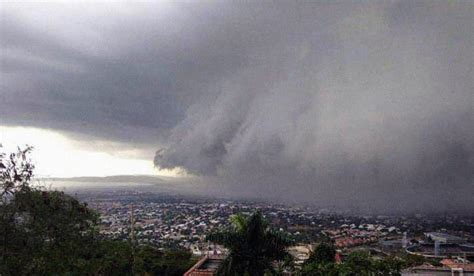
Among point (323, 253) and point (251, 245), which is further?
point (323, 253)

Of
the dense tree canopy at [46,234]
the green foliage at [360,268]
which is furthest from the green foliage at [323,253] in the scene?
the dense tree canopy at [46,234]

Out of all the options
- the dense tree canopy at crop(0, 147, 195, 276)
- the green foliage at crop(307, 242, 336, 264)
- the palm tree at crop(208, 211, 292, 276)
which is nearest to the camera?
the dense tree canopy at crop(0, 147, 195, 276)

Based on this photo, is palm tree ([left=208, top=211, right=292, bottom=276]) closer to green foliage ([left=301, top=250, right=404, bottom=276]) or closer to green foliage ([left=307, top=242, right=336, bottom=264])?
green foliage ([left=307, top=242, right=336, bottom=264])

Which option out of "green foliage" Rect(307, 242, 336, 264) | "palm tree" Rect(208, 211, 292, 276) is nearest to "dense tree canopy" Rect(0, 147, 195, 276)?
"palm tree" Rect(208, 211, 292, 276)

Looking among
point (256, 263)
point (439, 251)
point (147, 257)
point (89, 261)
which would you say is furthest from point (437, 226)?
point (89, 261)

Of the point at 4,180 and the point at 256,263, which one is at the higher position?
the point at 4,180

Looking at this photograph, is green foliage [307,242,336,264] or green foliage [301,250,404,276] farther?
green foliage [307,242,336,264]

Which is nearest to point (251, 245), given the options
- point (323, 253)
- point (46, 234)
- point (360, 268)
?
point (323, 253)

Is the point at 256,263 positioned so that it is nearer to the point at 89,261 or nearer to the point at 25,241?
the point at 89,261

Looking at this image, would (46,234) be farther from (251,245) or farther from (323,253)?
(323,253)
